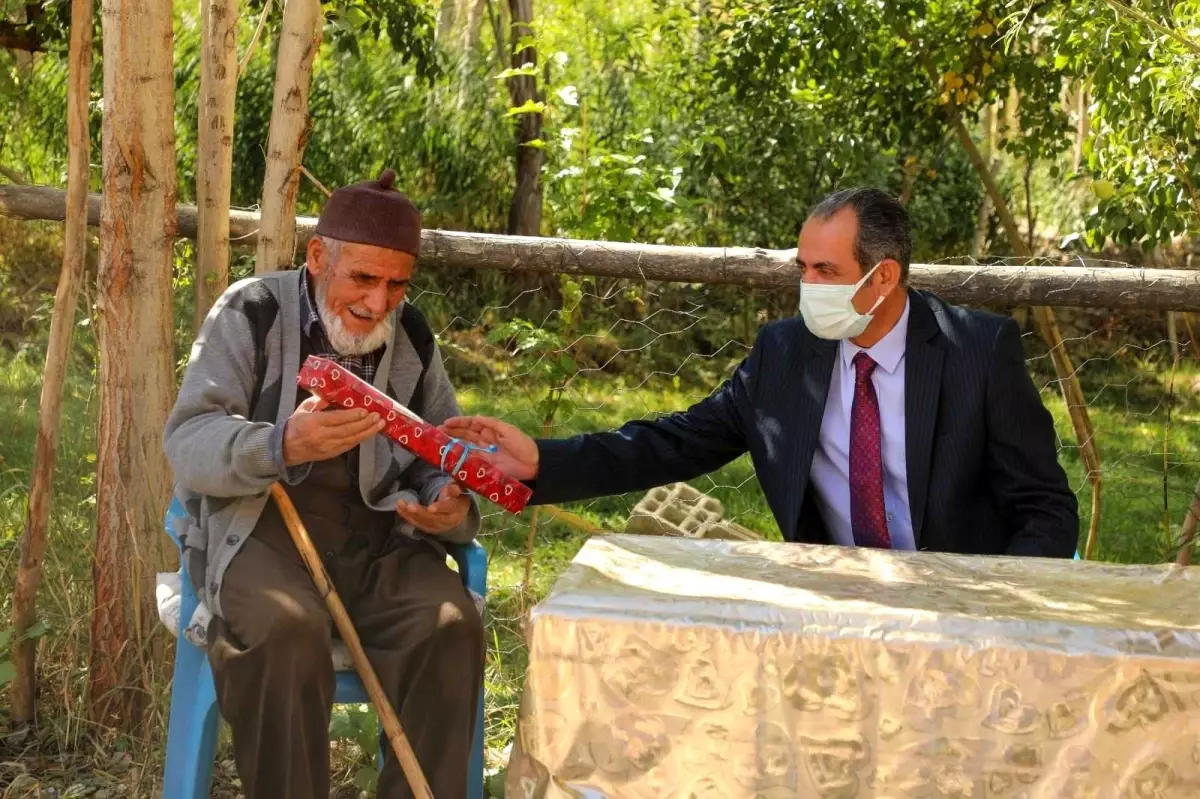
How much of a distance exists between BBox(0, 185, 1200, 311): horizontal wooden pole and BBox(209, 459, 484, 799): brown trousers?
1.31 m


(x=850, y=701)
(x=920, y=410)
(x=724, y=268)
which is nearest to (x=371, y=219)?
(x=920, y=410)

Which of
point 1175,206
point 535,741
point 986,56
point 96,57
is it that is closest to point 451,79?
point 96,57

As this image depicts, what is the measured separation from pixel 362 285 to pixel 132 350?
0.88 meters

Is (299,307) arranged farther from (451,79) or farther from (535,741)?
(451,79)

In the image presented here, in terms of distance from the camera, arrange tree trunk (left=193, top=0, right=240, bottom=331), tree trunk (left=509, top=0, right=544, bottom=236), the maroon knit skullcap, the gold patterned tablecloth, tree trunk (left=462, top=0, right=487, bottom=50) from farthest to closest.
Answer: tree trunk (left=462, top=0, right=487, bottom=50) → tree trunk (left=509, top=0, right=544, bottom=236) → tree trunk (left=193, top=0, right=240, bottom=331) → the maroon knit skullcap → the gold patterned tablecloth

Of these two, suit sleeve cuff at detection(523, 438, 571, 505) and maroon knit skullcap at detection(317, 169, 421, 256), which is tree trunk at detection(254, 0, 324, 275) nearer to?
maroon knit skullcap at detection(317, 169, 421, 256)

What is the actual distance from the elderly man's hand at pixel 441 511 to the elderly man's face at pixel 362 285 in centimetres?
39

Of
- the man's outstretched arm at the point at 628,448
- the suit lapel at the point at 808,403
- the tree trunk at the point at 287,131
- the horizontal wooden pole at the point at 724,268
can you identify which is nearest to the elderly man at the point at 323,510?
the man's outstretched arm at the point at 628,448

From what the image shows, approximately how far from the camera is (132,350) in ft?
11.8

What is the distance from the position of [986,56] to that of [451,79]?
4.25 metres

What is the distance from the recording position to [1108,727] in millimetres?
1898

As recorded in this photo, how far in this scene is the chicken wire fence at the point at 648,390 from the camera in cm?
455

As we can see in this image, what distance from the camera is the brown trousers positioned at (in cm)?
271

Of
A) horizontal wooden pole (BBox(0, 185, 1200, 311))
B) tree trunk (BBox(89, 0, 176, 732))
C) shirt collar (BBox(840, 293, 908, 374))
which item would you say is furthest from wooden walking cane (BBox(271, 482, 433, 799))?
horizontal wooden pole (BBox(0, 185, 1200, 311))
